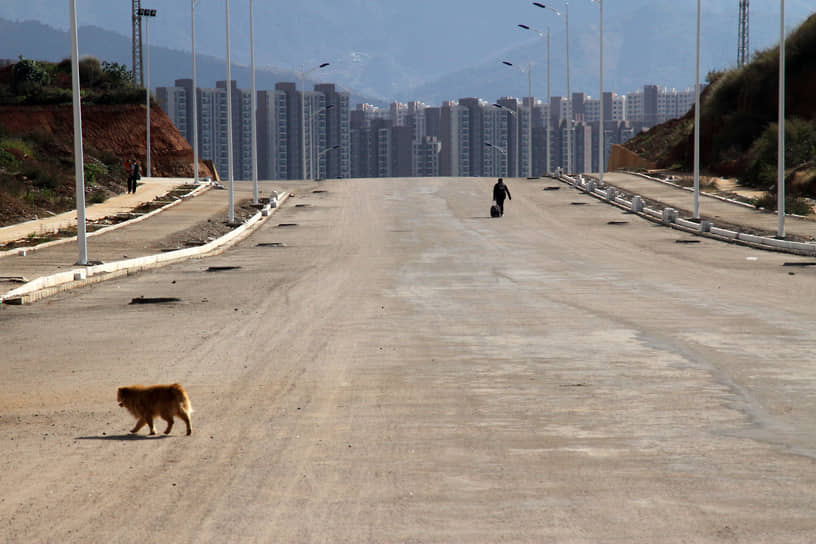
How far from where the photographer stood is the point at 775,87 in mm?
65750

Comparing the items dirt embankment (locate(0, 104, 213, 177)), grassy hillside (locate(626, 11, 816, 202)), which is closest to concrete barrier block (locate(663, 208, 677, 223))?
grassy hillside (locate(626, 11, 816, 202))

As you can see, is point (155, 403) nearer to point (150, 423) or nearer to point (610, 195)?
point (150, 423)

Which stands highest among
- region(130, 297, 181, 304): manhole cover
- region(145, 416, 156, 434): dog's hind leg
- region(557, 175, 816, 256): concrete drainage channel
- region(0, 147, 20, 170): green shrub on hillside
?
region(0, 147, 20, 170): green shrub on hillside

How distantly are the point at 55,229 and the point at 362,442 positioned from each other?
3234 cm

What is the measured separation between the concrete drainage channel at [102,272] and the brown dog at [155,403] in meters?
10.8

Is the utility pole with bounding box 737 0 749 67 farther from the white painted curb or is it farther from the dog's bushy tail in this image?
the dog's bushy tail

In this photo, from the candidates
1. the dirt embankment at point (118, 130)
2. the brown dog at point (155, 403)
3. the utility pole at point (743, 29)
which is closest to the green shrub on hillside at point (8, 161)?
the dirt embankment at point (118, 130)

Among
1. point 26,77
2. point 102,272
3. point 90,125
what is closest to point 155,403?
point 102,272

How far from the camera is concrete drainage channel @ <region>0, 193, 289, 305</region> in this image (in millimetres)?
18609

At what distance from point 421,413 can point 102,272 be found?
15.8 metres

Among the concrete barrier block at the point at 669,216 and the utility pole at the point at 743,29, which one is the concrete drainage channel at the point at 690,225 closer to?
the concrete barrier block at the point at 669,216

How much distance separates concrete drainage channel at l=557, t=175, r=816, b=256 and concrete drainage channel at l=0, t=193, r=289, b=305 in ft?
52.1

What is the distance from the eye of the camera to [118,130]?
76.1 m

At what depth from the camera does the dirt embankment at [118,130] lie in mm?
72625
